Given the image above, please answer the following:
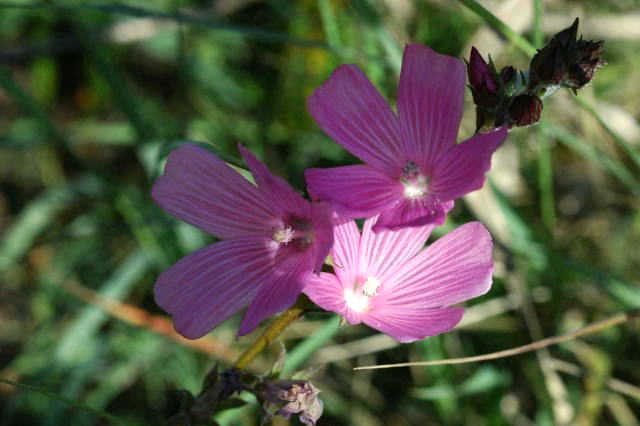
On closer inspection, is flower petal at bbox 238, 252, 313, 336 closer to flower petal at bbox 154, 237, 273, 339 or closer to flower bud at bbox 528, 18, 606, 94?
flower petal at bbox 154, 237, 273, 339

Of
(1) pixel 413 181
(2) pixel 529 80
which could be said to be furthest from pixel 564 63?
(1) pixel 413 181

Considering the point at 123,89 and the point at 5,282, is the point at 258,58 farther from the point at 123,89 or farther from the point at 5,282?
the point at 5,282

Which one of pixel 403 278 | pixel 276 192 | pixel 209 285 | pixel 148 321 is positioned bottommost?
pixel 148 321

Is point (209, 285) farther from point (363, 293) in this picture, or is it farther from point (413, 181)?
point (413, 181)

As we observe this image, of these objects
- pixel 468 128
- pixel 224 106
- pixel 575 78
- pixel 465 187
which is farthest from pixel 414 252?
pixel 224 106

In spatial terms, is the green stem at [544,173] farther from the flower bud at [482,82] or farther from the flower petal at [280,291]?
the flower petal at [280,291]

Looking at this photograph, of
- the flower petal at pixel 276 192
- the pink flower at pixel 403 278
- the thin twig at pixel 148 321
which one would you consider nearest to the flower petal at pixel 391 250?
the pink flower at pixel 403 278
